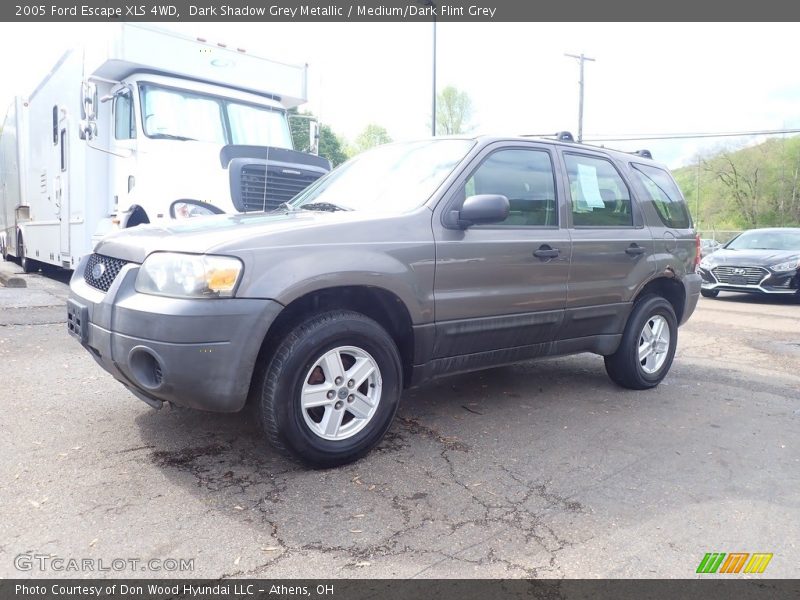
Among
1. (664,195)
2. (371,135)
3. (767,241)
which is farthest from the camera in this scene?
(371,135)

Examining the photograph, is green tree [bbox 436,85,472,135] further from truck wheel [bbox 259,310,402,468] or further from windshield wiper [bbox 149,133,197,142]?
truck wheel [bbox 259,310,402,468]

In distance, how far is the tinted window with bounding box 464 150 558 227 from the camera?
4098mm

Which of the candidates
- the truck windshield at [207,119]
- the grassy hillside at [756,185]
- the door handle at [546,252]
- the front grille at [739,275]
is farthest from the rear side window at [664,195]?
the grassy hillside at [756,185]

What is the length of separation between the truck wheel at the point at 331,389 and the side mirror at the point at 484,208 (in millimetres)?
852

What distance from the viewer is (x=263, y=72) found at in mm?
8805

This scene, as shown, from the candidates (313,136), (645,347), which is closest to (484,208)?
(645,347)

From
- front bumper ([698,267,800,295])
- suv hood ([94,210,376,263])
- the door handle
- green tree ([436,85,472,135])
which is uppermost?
green tree ([436,85,472,135])

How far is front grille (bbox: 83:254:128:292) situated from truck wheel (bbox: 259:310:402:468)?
109cm

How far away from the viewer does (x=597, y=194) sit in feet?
15.9

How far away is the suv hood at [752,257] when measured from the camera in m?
12.4

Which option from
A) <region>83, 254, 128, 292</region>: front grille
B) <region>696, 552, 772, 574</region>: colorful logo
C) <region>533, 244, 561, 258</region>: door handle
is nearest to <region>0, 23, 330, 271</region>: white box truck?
<region>83, 254, 128, 292</region>: front grille

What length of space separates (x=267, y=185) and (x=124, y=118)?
2.09 metres

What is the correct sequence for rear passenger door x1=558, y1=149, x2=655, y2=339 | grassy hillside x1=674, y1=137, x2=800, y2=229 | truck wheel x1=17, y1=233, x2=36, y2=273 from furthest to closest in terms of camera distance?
grassy hillside x1=674, y1=137, x2=800, y2=229 → truck wheel x1=17, y1=233, x2=36, y2=273 → rear passenger door x1=558, y1=149, x2=655, y2=339

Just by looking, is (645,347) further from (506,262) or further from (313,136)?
(313,136)
